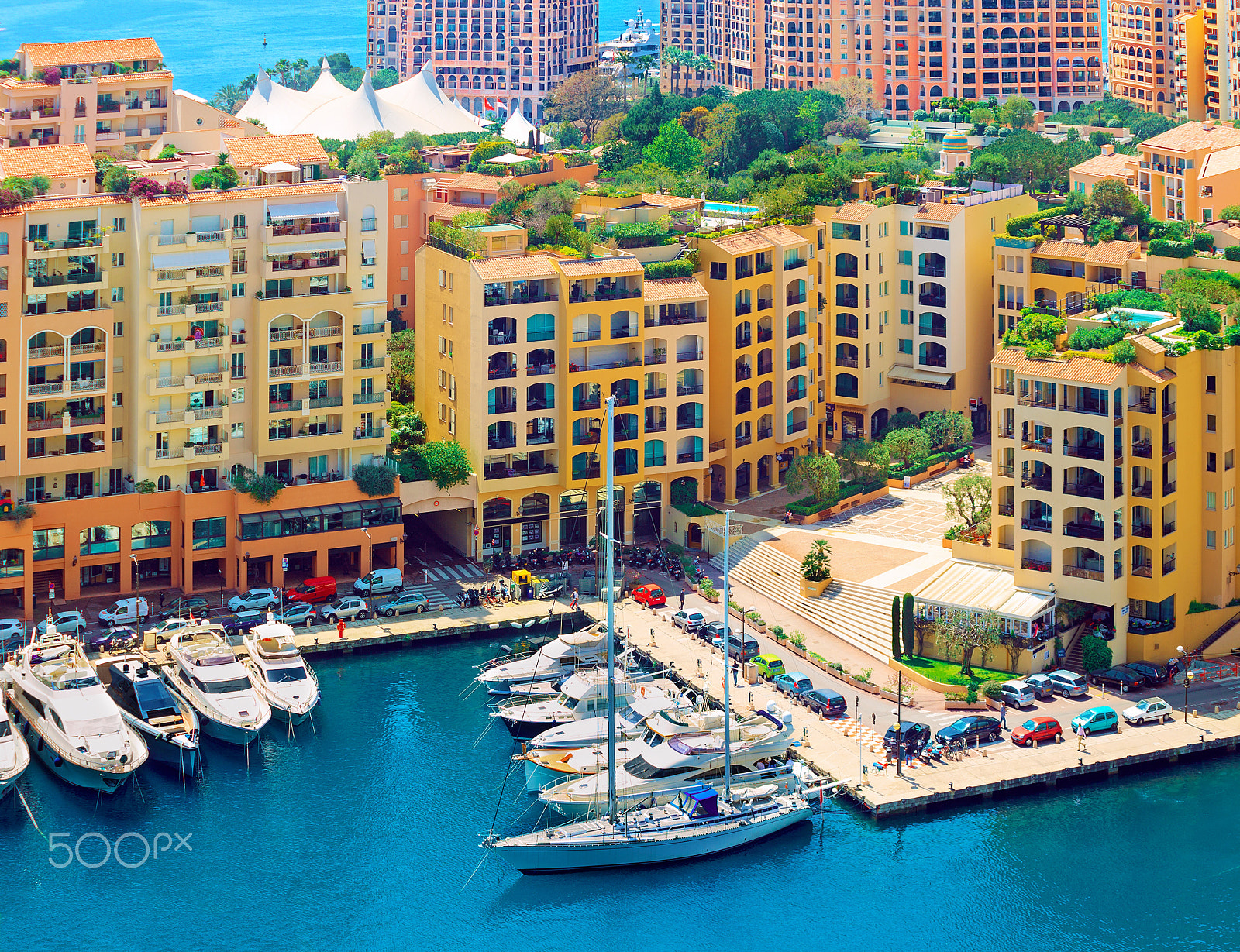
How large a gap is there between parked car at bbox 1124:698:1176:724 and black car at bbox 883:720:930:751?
432 inches

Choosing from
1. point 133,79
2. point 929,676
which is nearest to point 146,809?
point 929,676

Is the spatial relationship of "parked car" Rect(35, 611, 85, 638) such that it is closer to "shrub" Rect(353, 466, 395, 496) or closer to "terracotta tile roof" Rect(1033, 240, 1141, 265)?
"shrub" Rect(353, 466, 395, 496)

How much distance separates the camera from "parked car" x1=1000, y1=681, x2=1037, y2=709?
105562 millimetres

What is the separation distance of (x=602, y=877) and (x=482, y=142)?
97.2 m

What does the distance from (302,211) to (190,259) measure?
7490 mm

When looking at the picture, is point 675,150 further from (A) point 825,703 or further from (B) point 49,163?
(A) point 825,703

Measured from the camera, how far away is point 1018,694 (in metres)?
106

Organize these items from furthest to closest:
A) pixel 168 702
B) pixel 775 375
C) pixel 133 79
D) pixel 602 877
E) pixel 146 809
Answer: pixel 133 79 < pixel 775 375 < pixel 168 702 < pixel 146 809 < pixel 602 877

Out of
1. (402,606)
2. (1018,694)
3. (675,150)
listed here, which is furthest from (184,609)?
(675,150)

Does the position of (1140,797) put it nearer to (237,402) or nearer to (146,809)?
(146,809)

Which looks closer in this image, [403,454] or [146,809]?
[146,809]

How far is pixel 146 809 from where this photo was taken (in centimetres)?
9681

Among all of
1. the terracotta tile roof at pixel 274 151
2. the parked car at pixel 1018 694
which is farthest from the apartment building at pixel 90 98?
the parked car at pixel 1018 694

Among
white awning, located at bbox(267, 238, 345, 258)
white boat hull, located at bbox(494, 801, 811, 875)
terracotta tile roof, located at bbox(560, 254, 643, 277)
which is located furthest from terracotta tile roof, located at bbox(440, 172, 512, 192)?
white boat hull, located at bbox(494, 801, 811, 875)
